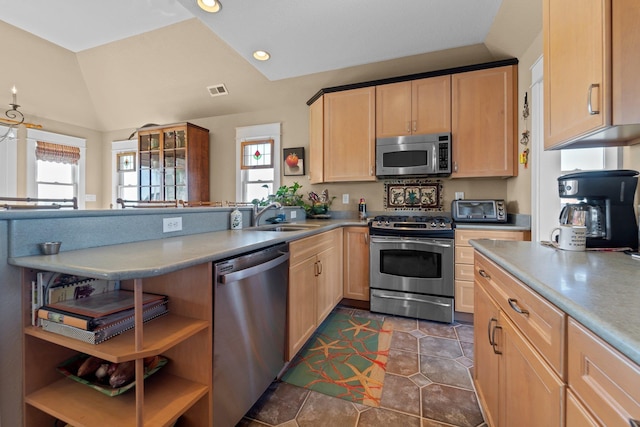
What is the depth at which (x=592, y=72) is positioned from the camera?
94 centimetres

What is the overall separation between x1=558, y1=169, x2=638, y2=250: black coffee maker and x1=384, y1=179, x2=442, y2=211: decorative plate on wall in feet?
6.43

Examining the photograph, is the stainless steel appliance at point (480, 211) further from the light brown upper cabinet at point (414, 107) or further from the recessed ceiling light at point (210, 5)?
the recessed ceiling light at point (210, 5)

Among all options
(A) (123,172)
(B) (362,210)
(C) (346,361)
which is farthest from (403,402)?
(A) (123,172)

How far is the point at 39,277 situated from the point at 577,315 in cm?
170

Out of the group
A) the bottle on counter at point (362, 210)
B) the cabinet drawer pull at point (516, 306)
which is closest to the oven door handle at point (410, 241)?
the bottle on counter at point (362, 210)

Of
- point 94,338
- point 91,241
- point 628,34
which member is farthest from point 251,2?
point 94,338

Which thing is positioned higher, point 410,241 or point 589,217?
point 589,217

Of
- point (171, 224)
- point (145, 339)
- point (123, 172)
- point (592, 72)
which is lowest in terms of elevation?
point (145, 339)

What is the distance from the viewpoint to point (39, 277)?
103 centimetres

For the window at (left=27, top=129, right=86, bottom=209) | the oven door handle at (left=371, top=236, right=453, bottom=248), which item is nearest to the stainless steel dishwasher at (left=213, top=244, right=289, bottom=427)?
the oven door handle at (left=371, top=236, right=453, bottom=248)

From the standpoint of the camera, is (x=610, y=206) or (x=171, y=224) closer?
(x=610, y=206)

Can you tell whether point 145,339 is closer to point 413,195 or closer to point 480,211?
point 480,211

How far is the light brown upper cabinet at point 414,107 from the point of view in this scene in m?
2.81

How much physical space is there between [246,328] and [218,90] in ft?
12.1
